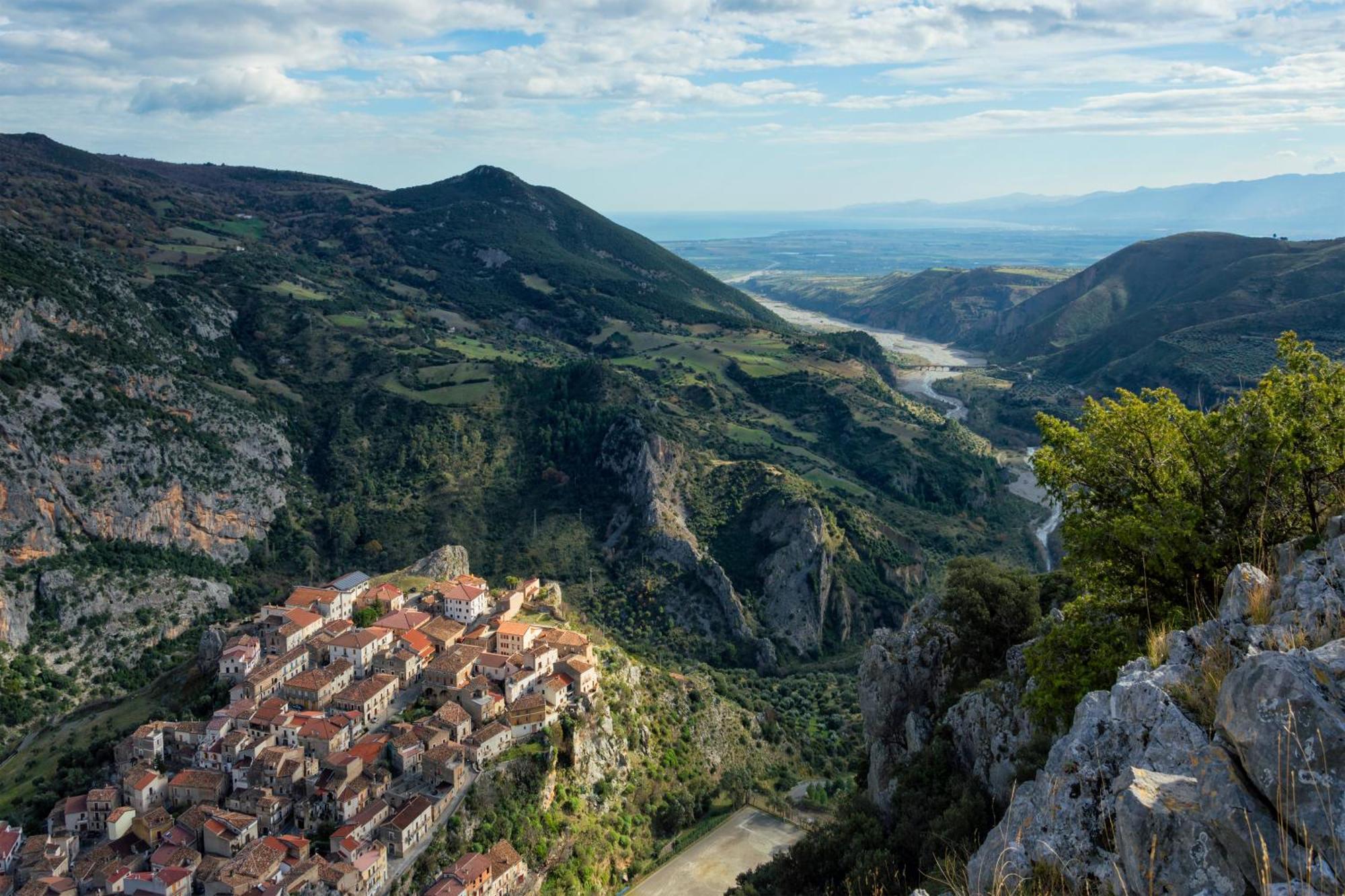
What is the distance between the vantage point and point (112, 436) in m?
72.2

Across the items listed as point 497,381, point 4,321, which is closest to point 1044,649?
point 4,321

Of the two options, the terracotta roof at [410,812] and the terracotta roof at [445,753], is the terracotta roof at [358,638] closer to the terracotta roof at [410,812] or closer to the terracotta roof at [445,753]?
the terracotta roof at [445,753]

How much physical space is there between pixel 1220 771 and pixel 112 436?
3288 inches

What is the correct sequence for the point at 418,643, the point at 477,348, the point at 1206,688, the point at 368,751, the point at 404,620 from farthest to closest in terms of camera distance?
the point at 477,348 < the point at 404,620 < the point at 418,643 < the point at 368,751 < the point at 1206,688

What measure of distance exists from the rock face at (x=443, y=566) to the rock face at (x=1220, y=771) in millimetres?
54093

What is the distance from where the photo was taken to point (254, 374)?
99562 millimetres

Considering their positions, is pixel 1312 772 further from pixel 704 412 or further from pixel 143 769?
pixel 704 412

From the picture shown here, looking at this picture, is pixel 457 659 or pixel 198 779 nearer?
pixel 198 779

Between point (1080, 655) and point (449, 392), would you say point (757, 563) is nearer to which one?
point (449, 392)

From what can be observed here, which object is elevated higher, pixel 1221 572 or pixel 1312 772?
pixel 1312 772

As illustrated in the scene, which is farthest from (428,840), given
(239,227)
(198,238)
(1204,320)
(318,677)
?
(1204,320)

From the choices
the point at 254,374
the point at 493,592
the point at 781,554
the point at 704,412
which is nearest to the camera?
the point at 493,592

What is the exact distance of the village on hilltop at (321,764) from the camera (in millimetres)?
31734

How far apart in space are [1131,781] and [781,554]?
6801 centimetres
